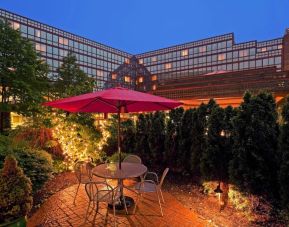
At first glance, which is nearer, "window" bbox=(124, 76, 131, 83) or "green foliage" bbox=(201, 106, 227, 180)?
"green foliage" bbox=(201, 106, 227, 180)

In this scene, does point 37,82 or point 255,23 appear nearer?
point 37,82

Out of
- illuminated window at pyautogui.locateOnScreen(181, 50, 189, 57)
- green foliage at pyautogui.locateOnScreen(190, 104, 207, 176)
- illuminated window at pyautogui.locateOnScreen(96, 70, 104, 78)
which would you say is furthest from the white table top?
illuminated window at pyautogui.locateOnScreen(181, 50, 189, 57)

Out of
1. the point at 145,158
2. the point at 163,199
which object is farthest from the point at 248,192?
the point at 145,158

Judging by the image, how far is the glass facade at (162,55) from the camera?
127 feet

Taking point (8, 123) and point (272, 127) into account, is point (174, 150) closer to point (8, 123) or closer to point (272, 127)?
point (272, 127)

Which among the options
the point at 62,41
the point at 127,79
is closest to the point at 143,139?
the point at 62,41

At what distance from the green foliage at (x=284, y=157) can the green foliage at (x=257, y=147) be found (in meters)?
0.33

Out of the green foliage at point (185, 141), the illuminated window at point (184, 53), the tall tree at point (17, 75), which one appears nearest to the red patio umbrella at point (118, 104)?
the green foliage at point (185, 141)

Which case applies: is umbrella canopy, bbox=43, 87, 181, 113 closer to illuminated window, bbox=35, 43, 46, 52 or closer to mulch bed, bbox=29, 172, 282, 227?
mulch bed, bbox=29, 172, 282, 227

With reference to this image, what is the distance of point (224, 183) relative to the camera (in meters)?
5.53

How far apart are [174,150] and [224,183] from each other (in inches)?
79.4

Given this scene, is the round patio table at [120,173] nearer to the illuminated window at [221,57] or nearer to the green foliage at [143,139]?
the green foliage at [143,139]

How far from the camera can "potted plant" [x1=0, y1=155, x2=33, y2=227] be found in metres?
3.64

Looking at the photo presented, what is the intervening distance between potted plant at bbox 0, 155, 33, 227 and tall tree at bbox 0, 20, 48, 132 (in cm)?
815
